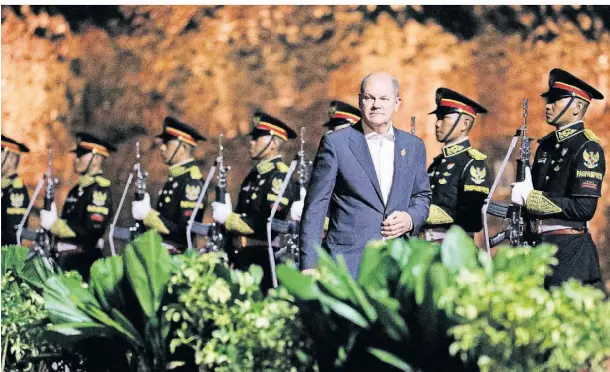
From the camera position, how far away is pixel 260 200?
33.9 ft

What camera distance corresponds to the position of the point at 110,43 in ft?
42.8

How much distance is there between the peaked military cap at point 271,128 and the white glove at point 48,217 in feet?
8.60

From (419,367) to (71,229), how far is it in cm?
854

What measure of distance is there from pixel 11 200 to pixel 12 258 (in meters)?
7.04

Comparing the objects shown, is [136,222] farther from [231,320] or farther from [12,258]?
[231,320]

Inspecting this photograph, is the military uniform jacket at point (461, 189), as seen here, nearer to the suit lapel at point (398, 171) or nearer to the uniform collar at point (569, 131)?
the uniform collar at point (569, 131)

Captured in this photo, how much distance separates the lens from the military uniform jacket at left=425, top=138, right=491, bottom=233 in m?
8.48

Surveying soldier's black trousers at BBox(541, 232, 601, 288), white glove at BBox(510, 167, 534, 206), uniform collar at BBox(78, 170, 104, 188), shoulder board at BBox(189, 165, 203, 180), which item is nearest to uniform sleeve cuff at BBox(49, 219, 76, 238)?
uniform collar at BBox(78, 170, 104, 188)

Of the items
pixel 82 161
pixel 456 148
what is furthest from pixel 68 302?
pixel 82 161

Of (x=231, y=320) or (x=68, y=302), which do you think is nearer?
(x=231, y=320)

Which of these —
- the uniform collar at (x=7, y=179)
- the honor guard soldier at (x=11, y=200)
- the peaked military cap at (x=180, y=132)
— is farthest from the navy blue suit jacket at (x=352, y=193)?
the uniform collar at (x=7, y=179)

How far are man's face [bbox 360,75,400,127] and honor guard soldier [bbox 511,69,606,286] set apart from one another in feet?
8.53

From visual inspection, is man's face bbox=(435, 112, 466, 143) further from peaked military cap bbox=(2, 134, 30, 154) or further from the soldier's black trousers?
peaked military cap bbox=(2, 134, 30, 154)

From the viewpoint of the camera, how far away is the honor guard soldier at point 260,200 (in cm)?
1022
